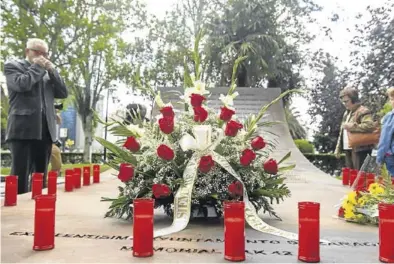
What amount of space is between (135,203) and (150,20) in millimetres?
16169

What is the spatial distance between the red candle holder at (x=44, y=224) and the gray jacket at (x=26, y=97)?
2.06 m

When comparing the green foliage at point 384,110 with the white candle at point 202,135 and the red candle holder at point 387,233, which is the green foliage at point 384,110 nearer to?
the white candle at point 202,135

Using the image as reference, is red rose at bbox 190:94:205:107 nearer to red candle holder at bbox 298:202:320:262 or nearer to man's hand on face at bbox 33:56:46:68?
red candle holder at bbox 298:202:320:262

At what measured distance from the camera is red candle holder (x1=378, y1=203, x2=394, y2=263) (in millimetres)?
1802

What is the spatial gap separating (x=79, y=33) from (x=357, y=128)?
9.26 m

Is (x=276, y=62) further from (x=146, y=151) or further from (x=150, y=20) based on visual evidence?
(x=146, y=151)

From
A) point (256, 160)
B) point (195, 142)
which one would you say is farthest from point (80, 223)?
point (256, 160)

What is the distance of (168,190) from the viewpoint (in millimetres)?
2527

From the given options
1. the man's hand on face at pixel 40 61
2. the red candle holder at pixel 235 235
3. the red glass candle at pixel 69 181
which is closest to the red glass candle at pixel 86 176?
the red glass candle at pixel 69 181

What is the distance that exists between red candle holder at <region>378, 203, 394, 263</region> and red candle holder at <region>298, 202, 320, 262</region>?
27 centimetres

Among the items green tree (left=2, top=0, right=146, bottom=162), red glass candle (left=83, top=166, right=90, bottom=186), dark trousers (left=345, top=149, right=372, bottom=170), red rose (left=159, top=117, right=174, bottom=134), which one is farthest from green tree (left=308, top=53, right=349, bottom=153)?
red rose (left=159, top=117, right=174, bottom=134)

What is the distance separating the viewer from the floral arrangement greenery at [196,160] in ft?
8.54

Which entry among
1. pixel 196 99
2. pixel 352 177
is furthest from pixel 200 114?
pixel 352 177

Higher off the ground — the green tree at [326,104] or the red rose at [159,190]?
the green tree at [326,104]
